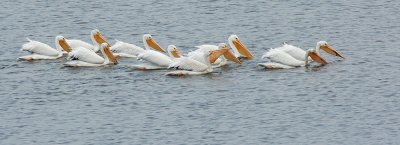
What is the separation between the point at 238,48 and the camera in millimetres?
29547

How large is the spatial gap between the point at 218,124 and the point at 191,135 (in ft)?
2.84

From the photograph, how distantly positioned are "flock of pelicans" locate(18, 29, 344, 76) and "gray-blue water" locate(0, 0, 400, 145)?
0.78 feet

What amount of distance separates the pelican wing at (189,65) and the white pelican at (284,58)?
128 centimetres

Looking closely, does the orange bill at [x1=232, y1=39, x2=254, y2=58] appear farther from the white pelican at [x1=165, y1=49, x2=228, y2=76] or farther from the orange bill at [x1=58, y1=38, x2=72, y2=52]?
the orange bill at [x1=58, y1=38, x2=72, y2=52]

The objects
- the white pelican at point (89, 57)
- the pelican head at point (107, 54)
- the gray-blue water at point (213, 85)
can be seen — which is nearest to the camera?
the gray-blue water at point (213, 85)

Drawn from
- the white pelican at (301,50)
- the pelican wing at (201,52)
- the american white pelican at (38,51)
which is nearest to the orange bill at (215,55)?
the pelican wing at (201,52)

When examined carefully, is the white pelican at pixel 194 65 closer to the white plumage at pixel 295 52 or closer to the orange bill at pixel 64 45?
the white plumage at pixel 295 52

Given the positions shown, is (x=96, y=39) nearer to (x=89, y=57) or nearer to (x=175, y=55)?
(x=89, y=57)

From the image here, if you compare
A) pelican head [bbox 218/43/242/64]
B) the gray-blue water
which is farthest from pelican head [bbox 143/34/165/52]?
pelican head [bbox 218/43/242/64]

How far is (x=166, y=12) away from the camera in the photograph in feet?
119

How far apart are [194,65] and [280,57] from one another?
5.88ft

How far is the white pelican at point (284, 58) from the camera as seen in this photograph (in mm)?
28078

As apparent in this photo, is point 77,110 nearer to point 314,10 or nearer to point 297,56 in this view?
point 297,56

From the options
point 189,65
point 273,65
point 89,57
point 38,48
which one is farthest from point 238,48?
point 38,48
